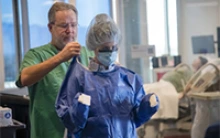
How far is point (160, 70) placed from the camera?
11.2 feet

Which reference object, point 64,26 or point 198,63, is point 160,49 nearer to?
point 198,63

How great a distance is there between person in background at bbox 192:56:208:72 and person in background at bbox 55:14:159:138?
2.02m

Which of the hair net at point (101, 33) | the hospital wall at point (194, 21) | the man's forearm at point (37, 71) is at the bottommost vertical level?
the man's forearm at point (37, 71)

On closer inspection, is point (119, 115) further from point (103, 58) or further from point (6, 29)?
point (6, 29)

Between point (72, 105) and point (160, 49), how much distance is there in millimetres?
2367

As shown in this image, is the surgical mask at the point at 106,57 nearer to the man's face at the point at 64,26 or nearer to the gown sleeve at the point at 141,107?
the gown sleeve at the point at 141,107

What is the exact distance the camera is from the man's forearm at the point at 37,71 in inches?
51.2

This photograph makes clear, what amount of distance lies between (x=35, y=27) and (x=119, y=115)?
2056mm

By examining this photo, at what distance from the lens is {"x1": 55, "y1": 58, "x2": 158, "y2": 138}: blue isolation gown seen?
1.17 meters

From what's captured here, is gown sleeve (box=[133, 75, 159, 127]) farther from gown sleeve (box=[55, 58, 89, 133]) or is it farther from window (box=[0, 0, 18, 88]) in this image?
window (box=[0, 0, 18, 88])

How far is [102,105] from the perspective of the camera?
1.21 m

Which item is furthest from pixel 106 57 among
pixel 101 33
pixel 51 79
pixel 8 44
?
pixel 8 44

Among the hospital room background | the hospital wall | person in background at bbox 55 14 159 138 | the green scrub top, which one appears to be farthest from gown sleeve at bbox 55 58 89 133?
the hospital wall

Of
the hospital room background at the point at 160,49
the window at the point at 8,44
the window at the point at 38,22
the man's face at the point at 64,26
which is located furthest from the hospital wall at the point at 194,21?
the man's face at the point at 64,26
